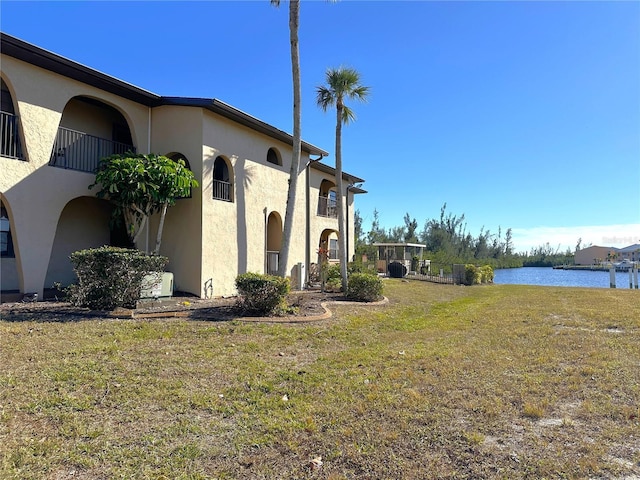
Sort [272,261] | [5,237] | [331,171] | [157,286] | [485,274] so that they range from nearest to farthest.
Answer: [157,286]
[5,237]
[272,261]
[331,171]
[485,274]

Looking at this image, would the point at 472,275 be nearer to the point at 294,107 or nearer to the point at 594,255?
the point at 294,107

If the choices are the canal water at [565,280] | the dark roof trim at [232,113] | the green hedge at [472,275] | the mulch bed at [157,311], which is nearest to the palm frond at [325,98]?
the dark roof trim at [232,113]

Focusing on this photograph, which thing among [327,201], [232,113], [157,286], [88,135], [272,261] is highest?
[232,113]

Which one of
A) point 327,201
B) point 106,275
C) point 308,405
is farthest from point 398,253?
point 308,405

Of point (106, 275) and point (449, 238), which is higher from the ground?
point (449, 238)

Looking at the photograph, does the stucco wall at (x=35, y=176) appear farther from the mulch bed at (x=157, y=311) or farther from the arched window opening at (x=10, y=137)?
the mulch bed at (x=157, y=311)

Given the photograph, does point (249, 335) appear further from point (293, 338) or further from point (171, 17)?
point (171, 17)

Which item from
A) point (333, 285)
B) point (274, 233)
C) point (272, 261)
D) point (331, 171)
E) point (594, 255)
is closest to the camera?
point (333, 285)

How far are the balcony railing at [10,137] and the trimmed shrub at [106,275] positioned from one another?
3.68 meters

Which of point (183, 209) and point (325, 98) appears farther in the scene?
point (325, 98)

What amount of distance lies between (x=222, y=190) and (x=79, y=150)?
4430mm

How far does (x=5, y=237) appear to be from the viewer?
1095 centimetres

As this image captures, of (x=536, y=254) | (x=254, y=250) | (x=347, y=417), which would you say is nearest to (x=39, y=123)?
(x=254, y=250)

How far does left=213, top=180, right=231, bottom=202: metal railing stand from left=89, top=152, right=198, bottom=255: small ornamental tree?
1.72m
